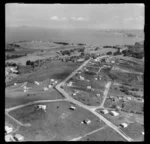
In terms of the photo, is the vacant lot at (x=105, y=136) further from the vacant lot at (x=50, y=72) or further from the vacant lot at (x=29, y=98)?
the vacant lot at (x=50, y=72)

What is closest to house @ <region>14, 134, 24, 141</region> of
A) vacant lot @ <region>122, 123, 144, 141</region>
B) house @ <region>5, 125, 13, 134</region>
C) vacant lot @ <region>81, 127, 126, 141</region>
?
house @ <region>5, 125, 13, 134</region>

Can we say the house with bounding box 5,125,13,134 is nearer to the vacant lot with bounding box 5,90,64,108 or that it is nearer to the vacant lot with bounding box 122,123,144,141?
the vacant lot with bounding box 5,90,64,108

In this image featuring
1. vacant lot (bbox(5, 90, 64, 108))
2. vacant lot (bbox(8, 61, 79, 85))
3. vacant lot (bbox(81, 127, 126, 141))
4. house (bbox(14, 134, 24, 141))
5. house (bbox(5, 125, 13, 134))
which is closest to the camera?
house (bbox(14, 134, 24, 141))

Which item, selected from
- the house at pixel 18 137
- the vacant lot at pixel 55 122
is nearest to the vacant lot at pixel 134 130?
the vacant lot at pixel 55 122

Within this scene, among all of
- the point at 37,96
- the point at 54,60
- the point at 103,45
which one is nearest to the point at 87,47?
the point at 103,45

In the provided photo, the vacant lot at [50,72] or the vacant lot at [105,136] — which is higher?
the vacant lot at [50,72]

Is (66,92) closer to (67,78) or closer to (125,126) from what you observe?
(67,78)
